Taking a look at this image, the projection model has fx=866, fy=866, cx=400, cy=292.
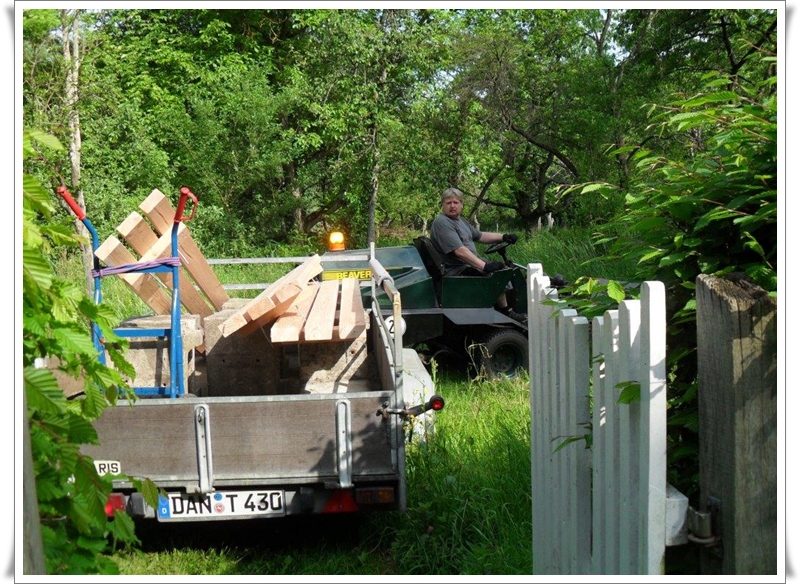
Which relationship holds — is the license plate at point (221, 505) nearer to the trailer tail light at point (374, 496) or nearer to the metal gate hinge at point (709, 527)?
the trailer tail light at point (374, 496)

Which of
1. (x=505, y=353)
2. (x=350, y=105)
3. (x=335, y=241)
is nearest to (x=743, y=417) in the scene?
(x=335, y=241)

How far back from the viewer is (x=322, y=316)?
5379mm

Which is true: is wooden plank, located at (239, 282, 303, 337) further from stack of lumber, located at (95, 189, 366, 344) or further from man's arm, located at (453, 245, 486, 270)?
man's arm, located at (453, 245, 486, 270)

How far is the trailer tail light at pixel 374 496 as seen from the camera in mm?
4547

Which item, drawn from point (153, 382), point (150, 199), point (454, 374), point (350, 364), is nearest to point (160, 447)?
point (153, 382)

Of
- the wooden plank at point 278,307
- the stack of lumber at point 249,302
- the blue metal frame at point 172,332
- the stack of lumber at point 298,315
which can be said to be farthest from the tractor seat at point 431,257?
the blue metal frame at point 172,332

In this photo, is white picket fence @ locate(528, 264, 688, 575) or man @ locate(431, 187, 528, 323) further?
man @ locate(431, 187, 528, 323)

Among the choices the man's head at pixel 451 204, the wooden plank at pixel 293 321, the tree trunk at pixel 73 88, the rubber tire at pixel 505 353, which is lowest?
the rubber tire at pixel 505 353

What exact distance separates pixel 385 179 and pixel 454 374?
38.7 ft

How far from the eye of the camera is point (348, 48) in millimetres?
18312

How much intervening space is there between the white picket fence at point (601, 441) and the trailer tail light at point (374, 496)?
90 cm

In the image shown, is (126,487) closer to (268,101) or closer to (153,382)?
(153,382)

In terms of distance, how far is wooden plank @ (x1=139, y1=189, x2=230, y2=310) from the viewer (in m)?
6.00

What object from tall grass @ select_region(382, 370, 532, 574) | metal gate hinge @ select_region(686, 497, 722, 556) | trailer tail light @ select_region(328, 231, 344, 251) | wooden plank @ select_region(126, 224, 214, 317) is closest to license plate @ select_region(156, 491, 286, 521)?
tall grass @ select_region(382, 370, 532, 574)
